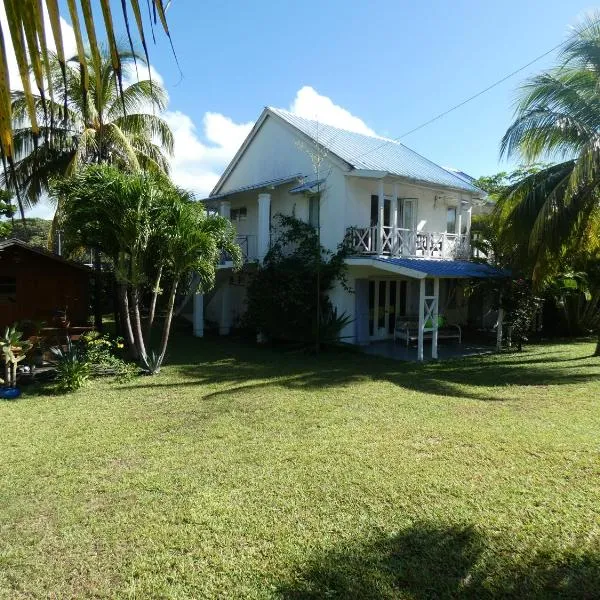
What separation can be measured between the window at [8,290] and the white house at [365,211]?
6.12m

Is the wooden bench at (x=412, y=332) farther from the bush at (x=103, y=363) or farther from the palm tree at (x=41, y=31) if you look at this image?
the palm tree at (x=41, y=31)

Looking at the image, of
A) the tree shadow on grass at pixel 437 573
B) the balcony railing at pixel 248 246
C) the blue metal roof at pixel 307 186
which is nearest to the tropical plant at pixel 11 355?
the tree shadow on grass at pixel 437 573

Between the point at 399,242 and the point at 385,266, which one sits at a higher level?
the point at 399,242

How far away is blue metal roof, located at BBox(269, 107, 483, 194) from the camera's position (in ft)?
49.4

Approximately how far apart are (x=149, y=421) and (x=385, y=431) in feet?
11.8

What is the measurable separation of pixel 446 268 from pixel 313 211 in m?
4.84

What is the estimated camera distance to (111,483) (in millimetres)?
5023

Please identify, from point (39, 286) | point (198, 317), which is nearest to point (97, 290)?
point (39, 286)

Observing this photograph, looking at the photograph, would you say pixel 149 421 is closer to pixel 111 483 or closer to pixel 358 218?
pixel 111 483

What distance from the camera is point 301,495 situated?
185 inches

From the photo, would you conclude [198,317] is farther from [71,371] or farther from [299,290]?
[71,371]

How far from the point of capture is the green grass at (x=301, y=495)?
3.43 metres

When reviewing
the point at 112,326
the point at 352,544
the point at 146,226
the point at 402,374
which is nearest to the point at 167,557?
the point at 352,544

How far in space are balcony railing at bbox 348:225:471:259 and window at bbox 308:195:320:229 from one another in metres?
1.64
